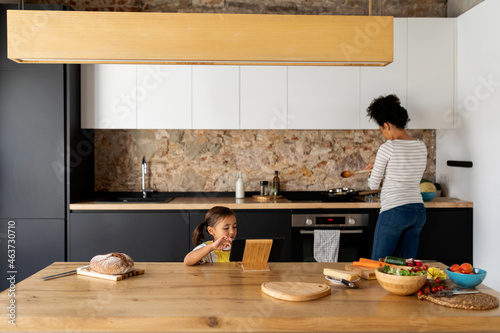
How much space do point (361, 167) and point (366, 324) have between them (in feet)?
10.1

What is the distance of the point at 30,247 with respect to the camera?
3.99 m

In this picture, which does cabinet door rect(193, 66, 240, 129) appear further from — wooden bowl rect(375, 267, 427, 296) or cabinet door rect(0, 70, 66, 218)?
wooden bowl rect(375, 267, 427, 296)

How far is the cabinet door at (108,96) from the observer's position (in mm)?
4191

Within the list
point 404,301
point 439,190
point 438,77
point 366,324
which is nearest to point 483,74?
point 438,77

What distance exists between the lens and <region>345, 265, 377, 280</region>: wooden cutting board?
2.27m

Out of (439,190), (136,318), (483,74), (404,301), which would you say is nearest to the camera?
(136,318)

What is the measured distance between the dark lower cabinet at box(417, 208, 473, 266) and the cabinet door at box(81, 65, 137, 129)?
2594 millimetres

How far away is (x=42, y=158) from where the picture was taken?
3971 mm

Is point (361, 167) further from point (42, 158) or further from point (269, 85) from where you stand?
point (42, 158)

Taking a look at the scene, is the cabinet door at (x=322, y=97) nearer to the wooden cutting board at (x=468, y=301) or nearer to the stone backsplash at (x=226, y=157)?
the stone backsplash at (x=226, y=157)

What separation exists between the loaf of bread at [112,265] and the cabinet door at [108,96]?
209 cm

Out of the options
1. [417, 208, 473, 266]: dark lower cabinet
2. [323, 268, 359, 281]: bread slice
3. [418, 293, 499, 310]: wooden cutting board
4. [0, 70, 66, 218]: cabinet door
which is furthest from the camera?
[417, 208, 473, 266]: dark lower cabinet

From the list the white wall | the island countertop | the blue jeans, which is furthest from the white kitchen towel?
the white wall

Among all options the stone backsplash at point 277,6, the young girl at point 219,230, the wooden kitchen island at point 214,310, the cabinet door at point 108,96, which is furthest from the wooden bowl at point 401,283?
the stone backsplash at point 277,6
